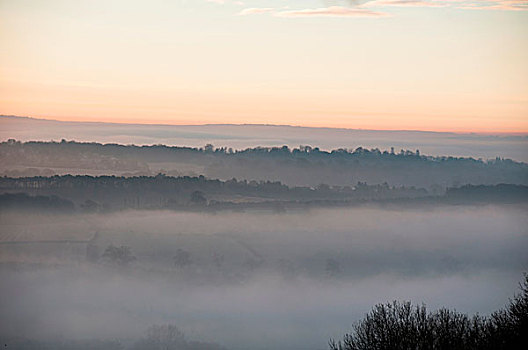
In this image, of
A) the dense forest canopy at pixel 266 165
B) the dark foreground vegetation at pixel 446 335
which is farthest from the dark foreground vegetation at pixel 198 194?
the dark foreground vegetation at pixel 446 335

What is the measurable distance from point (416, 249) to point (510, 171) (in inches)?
1316

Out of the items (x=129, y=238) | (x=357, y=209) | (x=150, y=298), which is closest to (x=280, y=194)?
(x=357, y=209)

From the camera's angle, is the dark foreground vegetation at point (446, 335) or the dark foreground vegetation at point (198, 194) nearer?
the dark foreground vegetation at point (446, 335)

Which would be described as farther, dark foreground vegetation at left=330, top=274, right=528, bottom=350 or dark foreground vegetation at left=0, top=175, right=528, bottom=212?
dark foreground vegetation at left=0, top=175, right=528, bottom=212

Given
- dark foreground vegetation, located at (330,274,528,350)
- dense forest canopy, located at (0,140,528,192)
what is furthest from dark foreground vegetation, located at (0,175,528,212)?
dark foreground vegetation, located at (330,274,528,350)

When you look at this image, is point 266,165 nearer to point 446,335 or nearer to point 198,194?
point 198,194

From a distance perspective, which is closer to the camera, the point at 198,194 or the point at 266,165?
the point at 198,194

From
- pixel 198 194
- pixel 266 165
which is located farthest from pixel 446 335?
pixel 266 165

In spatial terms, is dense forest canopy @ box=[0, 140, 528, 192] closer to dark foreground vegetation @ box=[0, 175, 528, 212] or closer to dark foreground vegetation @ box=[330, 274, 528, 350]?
dark foreground vegetation @ box=[0, 175, 528, 212]

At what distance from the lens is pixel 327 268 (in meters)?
130

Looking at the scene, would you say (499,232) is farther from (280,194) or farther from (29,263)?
(29,263)

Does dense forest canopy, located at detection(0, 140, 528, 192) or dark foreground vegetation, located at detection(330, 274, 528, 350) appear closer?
dark foreground vegetation, located at detection(330, 274, 528, 350)

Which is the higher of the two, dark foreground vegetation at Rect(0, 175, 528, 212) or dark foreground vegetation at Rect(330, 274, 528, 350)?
dark foreground vegetation at Rect(0, 175, 528, 212)

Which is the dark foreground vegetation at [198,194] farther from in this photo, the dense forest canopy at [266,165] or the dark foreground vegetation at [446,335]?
the dark foreground vegetation at [446,335]
